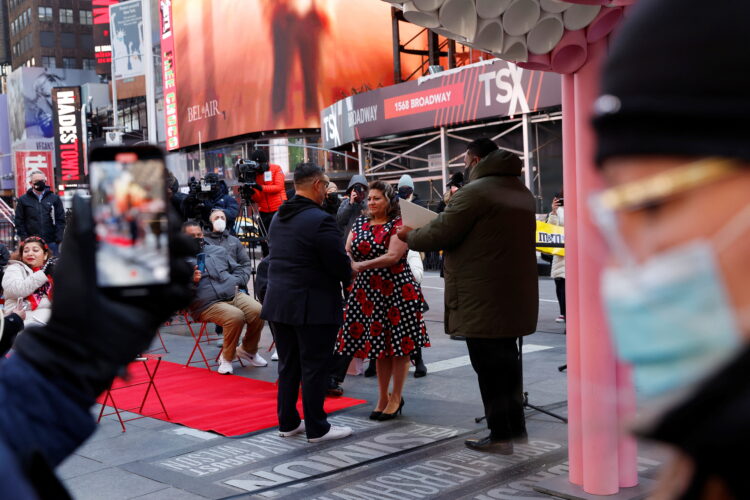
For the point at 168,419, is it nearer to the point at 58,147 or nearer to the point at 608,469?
the point at 608,469

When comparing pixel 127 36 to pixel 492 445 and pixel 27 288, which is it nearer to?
pixel 27 288

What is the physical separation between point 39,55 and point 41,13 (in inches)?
216

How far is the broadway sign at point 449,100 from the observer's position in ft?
57.2

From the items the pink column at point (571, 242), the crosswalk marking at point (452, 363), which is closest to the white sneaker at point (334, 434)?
the pink column at point (571, 242)

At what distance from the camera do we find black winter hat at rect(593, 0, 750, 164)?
0.69m

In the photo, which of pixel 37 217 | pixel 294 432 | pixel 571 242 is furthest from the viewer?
pixel 37 217

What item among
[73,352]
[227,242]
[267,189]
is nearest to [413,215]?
[227,242]

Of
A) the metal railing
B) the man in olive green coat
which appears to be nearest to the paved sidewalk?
the man in olive green coat

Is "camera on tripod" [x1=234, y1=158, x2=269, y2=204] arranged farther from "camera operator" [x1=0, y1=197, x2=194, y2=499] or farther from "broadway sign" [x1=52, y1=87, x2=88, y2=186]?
"broadway sign" [x1=52, y1=87, x2=88, y2=186]

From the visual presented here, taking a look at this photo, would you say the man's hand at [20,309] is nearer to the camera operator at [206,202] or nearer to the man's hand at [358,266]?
the man's hand at [358,266]

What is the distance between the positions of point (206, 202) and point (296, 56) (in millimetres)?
23875

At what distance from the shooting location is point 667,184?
718mm

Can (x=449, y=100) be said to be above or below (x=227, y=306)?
above

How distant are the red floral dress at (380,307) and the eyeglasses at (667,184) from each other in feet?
17.7
